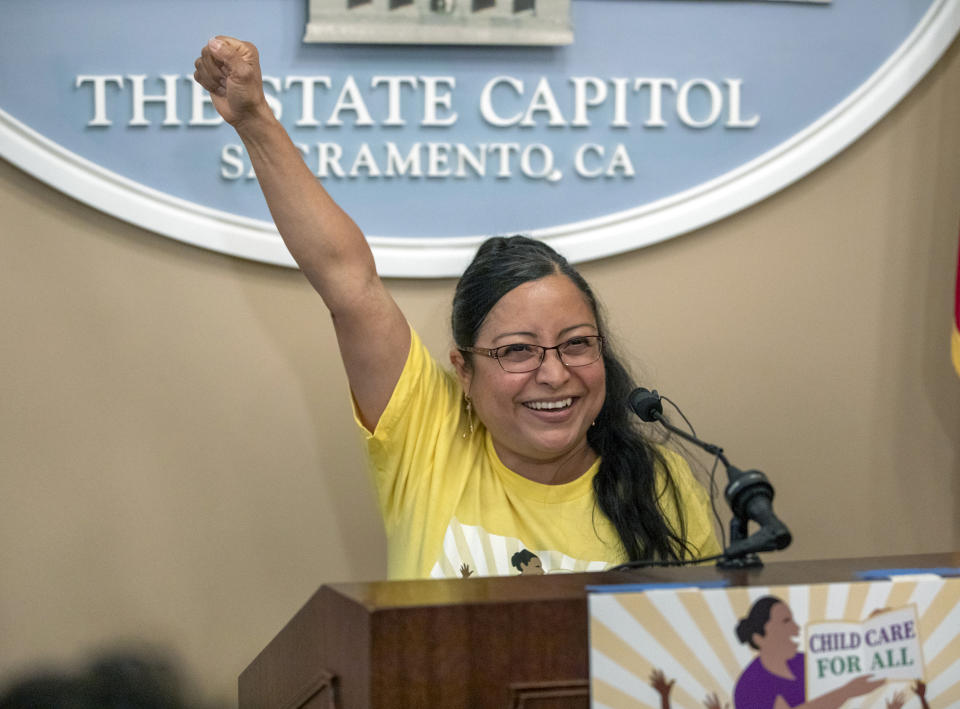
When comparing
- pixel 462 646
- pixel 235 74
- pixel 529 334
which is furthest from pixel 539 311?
pixel 462 646

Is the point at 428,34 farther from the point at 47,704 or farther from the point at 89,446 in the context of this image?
the point at 47,704

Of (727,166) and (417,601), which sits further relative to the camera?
(727,166)

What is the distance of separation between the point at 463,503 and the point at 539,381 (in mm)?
216

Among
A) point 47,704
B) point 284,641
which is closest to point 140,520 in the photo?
point 47,704

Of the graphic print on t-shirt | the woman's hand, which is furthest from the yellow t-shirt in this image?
the woman's hand

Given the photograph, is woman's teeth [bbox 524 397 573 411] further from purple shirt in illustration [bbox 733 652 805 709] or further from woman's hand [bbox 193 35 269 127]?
purple shirt in illustration [bbox 733 652 805 709]

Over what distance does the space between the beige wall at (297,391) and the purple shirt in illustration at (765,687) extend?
Result: 1106mm

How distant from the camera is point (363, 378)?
1.57m

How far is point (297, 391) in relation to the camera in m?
1.94

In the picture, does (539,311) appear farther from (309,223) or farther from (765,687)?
(765,687)

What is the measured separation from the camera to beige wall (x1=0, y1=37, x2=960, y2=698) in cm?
191

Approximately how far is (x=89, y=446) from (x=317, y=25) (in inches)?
34.6

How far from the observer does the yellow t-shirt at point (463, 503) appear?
149cm

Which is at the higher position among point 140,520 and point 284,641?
point 140,520
